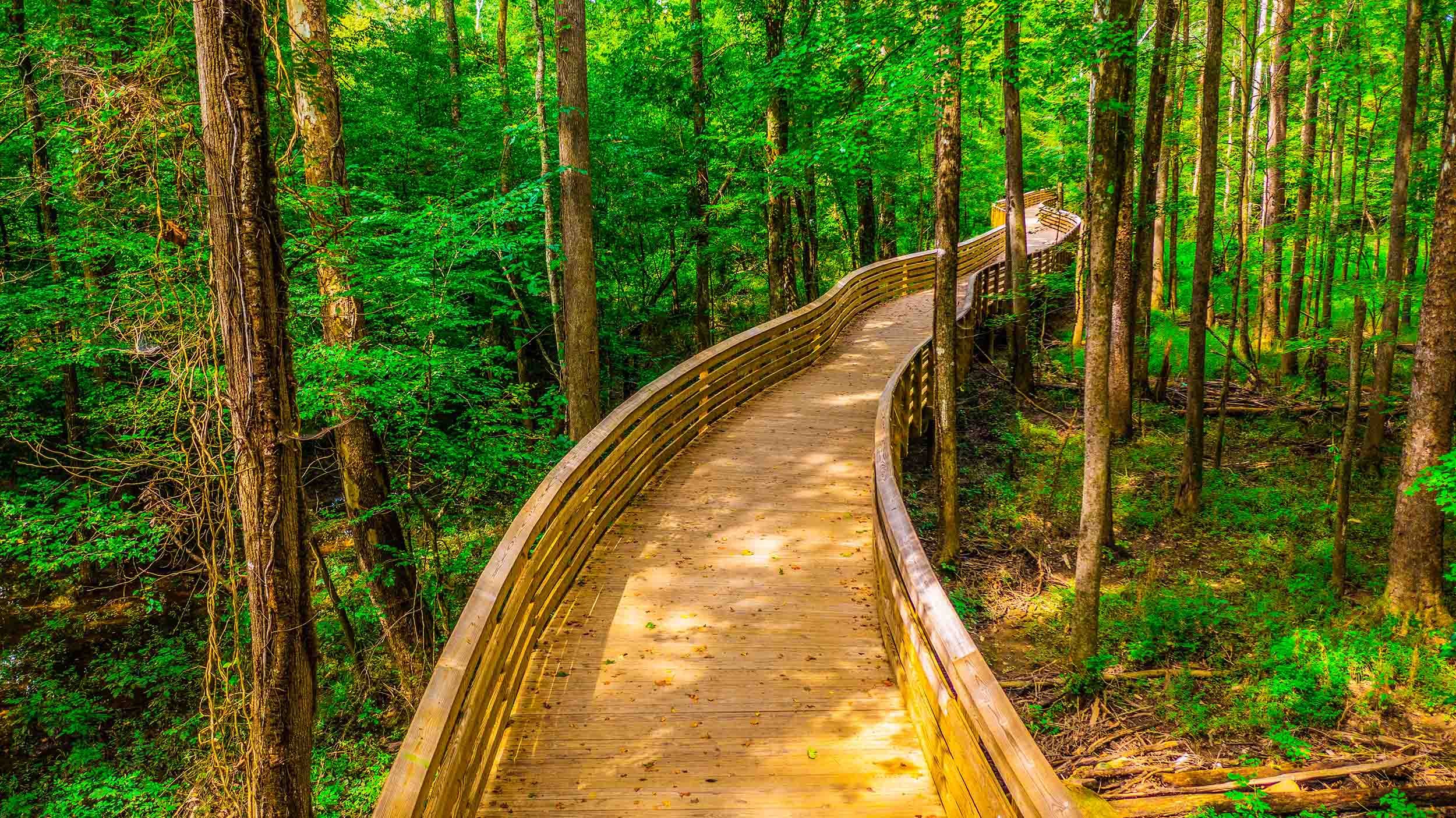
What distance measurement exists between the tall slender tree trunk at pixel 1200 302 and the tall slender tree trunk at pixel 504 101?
11151mm

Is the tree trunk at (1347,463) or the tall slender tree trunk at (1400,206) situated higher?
the tall slender tree trunk at (1400,206)

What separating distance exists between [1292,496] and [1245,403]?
3859 mm

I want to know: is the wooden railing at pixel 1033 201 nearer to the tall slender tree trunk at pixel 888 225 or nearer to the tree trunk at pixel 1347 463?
the tall slender tree trunk at pixel 888 225

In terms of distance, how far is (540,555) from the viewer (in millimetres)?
5766

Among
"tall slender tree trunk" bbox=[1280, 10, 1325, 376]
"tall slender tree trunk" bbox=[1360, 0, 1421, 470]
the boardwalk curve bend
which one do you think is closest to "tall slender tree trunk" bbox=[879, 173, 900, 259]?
"tall slender tree trunk" bbox=[1280, 10, 1325, 376]

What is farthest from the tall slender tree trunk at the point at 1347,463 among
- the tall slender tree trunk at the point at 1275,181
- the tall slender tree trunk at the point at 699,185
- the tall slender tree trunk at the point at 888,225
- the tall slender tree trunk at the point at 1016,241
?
the tall slender tree trunk at the point at 888,225

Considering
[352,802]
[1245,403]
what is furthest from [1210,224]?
[352,802]

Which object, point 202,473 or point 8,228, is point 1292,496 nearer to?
point 202,473

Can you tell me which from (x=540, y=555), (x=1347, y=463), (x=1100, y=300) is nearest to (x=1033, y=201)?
(x=1347, y=463)

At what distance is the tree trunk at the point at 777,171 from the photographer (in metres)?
14.2

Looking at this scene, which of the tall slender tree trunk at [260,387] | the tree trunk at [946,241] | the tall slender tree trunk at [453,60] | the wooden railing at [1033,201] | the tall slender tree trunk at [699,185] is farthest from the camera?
the wooden railing at [1033,201]

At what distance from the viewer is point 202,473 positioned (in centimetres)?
380

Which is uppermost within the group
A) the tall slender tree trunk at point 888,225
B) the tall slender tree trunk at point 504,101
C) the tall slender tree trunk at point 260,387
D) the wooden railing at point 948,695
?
the tall slender tree trunk at point 504,101

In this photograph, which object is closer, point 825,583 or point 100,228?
point 825,583
